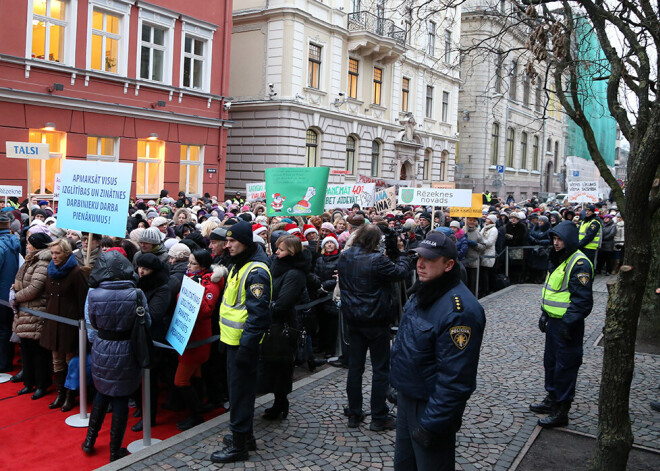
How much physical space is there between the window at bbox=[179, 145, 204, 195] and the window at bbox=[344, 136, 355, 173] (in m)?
9.11

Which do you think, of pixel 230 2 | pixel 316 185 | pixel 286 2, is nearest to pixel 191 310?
pixel 316 185

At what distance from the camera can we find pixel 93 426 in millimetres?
5418

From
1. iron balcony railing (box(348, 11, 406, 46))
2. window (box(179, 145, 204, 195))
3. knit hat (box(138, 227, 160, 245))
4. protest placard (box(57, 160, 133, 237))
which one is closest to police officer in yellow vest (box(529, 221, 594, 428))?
knit hat (box(138, 227, 160, 245))

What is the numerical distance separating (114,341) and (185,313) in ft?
2.16

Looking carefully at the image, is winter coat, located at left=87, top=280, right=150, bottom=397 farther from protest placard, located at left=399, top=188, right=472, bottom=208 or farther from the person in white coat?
the person in white coat

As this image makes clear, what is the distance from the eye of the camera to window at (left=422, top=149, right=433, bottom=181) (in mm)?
38500

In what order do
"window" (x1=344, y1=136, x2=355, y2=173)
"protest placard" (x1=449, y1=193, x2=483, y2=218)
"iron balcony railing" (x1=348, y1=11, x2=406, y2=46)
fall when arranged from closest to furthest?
"protest placard" (x1=449, y1=193, x2=483, y2=218)
"iron balcony railing" (x1=348, y1=11, x2=406, y2=46)
"window" (x1=344, y1=136, x2=355, y2=173)

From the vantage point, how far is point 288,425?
19.6ft

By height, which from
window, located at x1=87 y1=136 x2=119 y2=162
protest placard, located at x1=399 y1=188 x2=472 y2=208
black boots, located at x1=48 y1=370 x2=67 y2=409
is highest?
window, located at x1=87 y1=136 x2=119 y2=162

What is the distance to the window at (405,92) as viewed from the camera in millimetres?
34625

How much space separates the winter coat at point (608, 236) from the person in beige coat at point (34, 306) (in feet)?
47.8

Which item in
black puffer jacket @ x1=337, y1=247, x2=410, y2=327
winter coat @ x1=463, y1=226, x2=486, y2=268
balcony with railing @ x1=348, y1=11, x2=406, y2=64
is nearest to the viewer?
black puffer jacket @ x1=337, y1=247, x2=410, y2=327

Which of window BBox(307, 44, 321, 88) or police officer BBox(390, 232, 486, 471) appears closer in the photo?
police officer BBox(390, 232, 486, 471)

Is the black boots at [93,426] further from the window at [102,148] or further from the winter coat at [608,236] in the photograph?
the window at [102,148]
